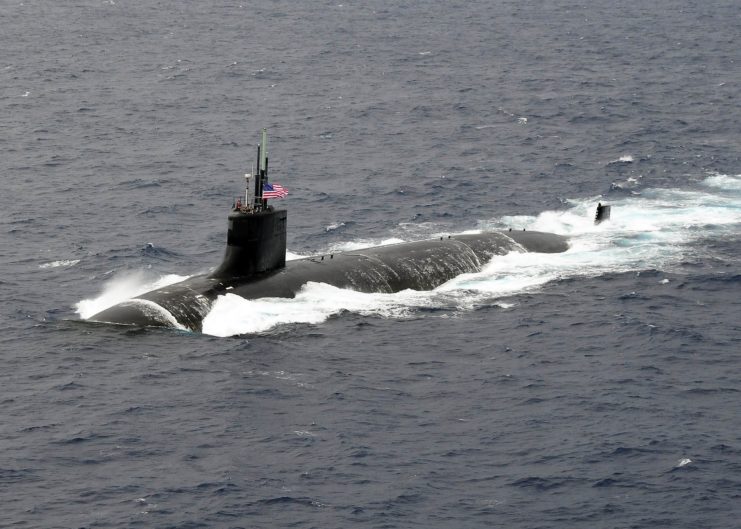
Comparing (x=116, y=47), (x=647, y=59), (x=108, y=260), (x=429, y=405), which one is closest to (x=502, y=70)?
(x=647, y=59)

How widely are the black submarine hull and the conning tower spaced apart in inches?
5.5

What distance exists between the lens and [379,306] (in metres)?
63.2

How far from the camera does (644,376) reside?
5328 cm

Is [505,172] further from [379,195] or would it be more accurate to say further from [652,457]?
[652,457]

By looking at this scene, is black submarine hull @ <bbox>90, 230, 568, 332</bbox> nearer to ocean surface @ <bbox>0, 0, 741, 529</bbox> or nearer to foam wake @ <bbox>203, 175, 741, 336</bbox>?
foam wake @ <bbox>203, 175, 741, 336</bbox>

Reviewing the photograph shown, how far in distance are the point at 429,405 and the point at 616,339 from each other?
1183cm

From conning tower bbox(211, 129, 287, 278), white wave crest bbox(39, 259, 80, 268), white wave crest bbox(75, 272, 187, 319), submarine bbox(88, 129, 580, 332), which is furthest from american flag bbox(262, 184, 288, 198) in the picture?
white wave crest bbox(39, 259, 80, 268)

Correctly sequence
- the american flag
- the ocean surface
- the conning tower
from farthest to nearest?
the conning tower, the american flag, the ocean surface

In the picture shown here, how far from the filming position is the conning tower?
61.3 meters

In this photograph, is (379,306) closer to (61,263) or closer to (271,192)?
(271,192)

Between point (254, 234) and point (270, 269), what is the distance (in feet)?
9.02

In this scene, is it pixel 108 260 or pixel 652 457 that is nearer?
pixel 652 457

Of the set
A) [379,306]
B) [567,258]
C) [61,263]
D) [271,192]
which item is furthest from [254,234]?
[567,258]

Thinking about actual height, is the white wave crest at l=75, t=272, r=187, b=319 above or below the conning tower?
below
